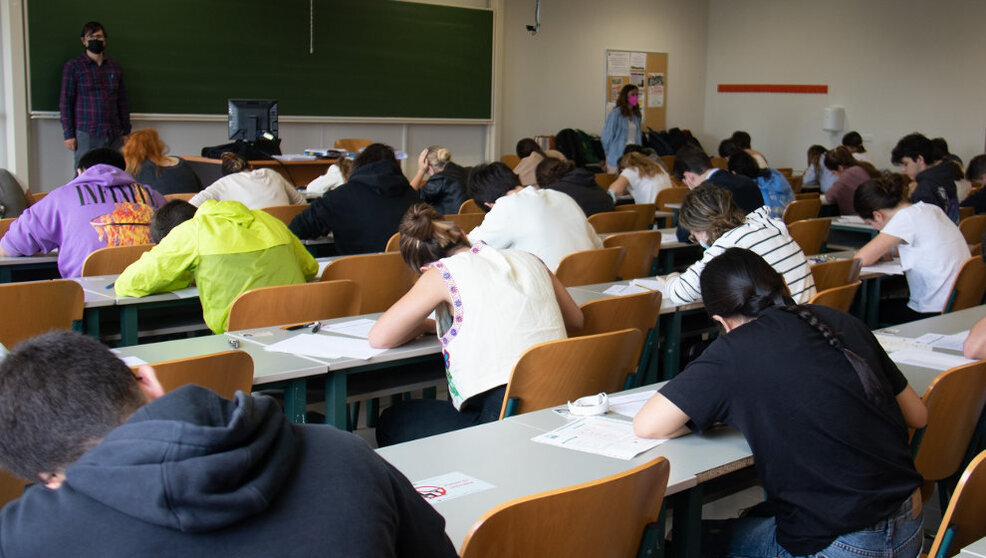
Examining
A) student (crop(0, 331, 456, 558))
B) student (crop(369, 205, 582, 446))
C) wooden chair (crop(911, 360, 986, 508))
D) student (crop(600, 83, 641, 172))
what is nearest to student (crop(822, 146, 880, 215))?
student (crop(600, 83, 641, 172))

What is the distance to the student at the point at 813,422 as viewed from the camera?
2.10 m

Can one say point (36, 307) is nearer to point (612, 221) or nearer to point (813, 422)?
point (813, 422)

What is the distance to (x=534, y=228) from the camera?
4.80 metres

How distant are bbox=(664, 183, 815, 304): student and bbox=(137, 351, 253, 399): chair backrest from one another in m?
2.01

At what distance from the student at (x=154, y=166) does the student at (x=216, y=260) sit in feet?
9.73

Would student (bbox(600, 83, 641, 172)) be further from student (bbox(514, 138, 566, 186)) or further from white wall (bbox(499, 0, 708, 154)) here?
student (bbox(514, 138, 566, 186))

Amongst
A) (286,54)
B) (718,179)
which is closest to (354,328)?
(718,179)

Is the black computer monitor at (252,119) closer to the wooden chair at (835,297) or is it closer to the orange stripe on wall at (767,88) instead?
the wooden chair at (835,297)

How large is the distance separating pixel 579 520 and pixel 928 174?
6261 millimetres

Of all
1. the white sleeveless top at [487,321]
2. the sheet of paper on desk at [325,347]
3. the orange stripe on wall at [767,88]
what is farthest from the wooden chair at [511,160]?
the white sleeveless top at [487,321]

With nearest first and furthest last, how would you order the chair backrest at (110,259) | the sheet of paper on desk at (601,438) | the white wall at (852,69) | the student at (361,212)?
the sheet of paper on desk at (601,438), the chair backrest at (110,259), the student at (361,212), the white wall at (852,69)

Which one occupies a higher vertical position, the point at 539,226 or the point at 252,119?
the point at 252,119

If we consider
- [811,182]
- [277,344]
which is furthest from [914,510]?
[811,182]

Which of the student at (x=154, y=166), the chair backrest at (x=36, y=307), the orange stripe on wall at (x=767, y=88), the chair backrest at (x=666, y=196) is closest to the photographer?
the chair backrest at (x=36, y=307)
